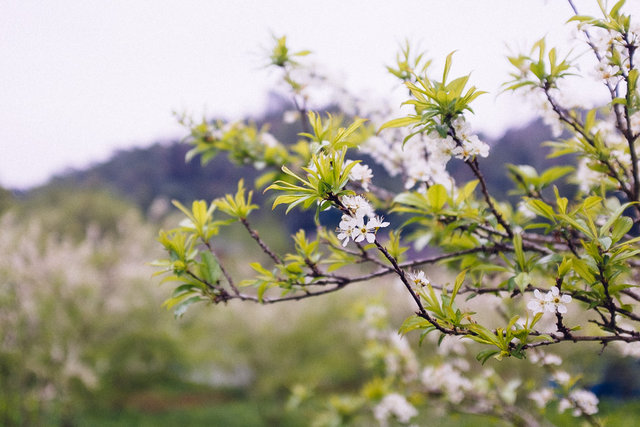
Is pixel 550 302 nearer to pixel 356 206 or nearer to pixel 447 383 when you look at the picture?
pixel 356 206

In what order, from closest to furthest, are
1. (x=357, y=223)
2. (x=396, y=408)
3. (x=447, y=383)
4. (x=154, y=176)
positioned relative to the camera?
(x=357, y=223) → (x=396, y=408) → (x=447, y=383) → (x=154, y=176)

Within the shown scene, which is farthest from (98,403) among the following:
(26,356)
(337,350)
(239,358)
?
(337,350)

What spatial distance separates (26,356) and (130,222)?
6.59 metres

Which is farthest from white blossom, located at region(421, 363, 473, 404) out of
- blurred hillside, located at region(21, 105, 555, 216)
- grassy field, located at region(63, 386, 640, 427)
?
blurred hillside, located at region(21, 105, 555, 216)

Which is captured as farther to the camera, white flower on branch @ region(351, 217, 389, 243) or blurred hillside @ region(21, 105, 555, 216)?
blurred hillside @ region(21, 105, 555, 216)

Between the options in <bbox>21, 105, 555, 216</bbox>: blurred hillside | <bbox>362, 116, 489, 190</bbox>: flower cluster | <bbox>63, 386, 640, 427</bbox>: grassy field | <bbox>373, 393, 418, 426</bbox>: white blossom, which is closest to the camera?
<bbox>362, 116, 489, 190</bbox>: flower cluster

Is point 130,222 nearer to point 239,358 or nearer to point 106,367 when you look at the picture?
point 106,367

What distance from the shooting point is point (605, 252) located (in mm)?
1068

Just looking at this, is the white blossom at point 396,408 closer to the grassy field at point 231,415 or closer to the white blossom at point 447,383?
the white blossom at point 447,383

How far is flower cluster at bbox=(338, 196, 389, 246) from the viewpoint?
0.95 metres

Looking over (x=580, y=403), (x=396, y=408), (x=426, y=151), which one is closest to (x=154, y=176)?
(x=396, y=408)

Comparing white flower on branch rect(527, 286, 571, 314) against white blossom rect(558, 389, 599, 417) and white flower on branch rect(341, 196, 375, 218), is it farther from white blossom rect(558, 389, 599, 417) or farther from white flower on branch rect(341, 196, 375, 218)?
white blossom rect(558, 389, 599, 417)

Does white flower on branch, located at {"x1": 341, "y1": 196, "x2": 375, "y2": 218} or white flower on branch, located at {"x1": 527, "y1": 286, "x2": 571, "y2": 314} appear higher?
white flower on branch, located at {"x1": 341, "y1": 196, "x2": 375, "y2": 218}

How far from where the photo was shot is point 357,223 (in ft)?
3.15
